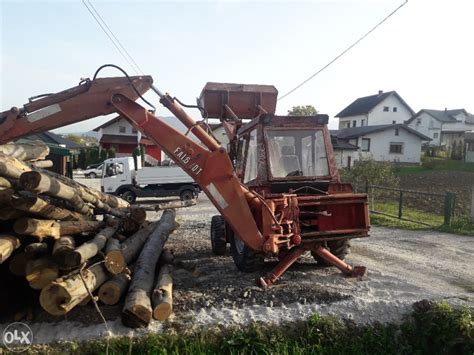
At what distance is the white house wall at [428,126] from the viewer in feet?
198

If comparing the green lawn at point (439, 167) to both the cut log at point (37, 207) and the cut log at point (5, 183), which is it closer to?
the cut log at point (37, 207)

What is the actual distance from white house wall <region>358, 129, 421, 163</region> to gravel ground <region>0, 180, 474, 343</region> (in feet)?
114

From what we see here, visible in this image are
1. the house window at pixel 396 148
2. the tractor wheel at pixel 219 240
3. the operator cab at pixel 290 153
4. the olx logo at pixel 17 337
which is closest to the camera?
the olx logo at pixel 17 337

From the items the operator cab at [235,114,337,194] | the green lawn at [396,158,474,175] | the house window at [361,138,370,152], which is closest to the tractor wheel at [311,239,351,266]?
the operator cab at [235,114,337,194]

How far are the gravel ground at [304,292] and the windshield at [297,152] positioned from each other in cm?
166

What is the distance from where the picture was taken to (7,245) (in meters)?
4.71

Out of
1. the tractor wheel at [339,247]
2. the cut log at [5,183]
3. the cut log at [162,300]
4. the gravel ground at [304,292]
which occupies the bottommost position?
the gravel ground at [304,292]

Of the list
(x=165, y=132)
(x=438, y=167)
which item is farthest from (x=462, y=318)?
(x=438, y=167)

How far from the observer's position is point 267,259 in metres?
7.55

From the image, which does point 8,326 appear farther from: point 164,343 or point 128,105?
point 128,105

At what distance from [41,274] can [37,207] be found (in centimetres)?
88

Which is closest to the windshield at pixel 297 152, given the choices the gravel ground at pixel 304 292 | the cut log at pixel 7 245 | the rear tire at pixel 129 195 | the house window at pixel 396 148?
the gravel ground at pixel 304 292

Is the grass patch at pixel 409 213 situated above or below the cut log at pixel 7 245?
below

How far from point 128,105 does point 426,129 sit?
62513mm
